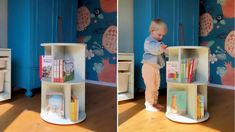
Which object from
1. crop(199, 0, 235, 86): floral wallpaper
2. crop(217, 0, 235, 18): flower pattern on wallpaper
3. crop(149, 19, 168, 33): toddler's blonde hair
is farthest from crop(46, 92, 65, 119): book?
crop(217, 0, 235, 18): flower pattern on wallpaper

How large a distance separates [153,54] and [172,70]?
130 mm

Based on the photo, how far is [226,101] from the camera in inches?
48.6

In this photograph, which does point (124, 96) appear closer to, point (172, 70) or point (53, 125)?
point (172, 70)

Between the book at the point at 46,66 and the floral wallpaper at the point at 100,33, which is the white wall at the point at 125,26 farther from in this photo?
the book at the point at 46,66

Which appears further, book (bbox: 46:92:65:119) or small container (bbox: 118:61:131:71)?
book (bbox: 46:92:65:119)

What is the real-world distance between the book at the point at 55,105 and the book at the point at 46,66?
0.38 feet

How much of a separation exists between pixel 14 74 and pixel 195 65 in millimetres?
1125

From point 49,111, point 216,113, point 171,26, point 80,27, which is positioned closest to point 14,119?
point 49,111

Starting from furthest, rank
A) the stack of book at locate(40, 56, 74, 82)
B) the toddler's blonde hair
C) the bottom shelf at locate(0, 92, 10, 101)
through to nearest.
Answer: the bottom shelf at locate(0, 92, 10, 101) < the stack of book at locate(40, 56, 74, 82) < the toddler's blonde hair

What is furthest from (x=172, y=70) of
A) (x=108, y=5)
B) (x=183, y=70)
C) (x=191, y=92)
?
(x=108, y=5)

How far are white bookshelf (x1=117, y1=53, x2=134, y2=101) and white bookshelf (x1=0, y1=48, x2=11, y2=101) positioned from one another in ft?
2.49

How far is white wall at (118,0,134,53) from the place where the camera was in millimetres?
1116

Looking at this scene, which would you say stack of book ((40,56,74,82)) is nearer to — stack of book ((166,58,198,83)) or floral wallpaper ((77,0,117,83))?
floral wallpaper ((77,0,117,83))

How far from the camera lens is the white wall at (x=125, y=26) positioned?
1.12 meters
